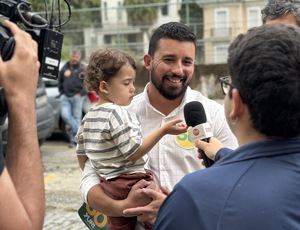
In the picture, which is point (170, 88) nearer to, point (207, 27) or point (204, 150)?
point (204, 150)

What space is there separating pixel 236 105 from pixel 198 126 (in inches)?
25.3

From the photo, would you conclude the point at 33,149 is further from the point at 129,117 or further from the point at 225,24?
the point at 225,24

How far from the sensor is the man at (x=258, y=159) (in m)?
1.48

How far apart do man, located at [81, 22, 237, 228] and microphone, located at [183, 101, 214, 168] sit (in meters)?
0.42

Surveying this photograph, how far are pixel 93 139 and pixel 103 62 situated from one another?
1.41 feet

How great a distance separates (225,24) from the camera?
1647cm

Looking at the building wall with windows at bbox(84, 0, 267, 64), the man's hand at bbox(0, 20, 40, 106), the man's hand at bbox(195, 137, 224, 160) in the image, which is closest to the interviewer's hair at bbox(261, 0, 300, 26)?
the man's hand at bbox(195, 137, 224, 160)

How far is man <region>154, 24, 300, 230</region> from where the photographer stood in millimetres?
1480

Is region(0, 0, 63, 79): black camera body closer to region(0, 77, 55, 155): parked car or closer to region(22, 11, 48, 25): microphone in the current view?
region(22, 11, 48, 25): microphone

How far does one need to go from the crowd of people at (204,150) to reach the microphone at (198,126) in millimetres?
39

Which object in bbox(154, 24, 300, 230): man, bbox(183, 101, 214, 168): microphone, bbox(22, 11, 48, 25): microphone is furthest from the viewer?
bbox(183, 101, 214, 168): microphone

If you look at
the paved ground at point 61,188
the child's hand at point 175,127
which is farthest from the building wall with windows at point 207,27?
the child's hand at point 175,127

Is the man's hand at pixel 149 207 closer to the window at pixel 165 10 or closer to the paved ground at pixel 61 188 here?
the paved ground at pixel 61 188

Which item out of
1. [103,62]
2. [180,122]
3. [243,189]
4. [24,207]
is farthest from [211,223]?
[103,62]
